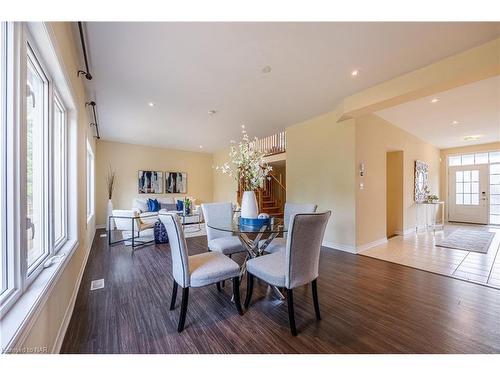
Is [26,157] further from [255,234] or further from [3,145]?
[255,234]

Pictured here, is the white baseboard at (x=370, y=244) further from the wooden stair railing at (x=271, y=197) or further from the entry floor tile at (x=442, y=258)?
the wooden stair railing at (x=271, y=197)

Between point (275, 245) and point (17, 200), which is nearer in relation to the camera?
point (17, 200)

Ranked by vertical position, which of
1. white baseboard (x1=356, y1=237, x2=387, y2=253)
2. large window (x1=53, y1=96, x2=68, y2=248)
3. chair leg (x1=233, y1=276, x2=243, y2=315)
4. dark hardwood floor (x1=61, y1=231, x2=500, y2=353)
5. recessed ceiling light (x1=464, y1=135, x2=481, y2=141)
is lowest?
dark hardwood floor (x1=61, y1=231, x2=500, y2=353)

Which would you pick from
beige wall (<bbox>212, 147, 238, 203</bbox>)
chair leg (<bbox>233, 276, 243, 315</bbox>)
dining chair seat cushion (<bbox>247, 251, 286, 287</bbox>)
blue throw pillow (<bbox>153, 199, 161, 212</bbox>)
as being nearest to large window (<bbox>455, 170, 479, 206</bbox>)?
beige wall (<bbox>212, 147, 238, 203</bbox>)

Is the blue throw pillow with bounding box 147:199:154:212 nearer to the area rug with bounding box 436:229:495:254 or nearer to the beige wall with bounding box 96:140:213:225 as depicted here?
the beige wall with bounding box 96:140:213:225

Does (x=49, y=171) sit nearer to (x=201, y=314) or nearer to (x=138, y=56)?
(x=138, y=56)

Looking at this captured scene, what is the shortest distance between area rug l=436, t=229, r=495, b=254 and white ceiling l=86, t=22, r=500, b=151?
→ 3670 mm

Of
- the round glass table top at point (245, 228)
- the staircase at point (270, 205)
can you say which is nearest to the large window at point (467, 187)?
the staircase at point (270, 205)

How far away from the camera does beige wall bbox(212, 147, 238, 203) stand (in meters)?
7.76

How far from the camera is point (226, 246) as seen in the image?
264 centimetres

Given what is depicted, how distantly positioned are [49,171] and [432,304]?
3.78 metres

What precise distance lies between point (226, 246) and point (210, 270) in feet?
2.62

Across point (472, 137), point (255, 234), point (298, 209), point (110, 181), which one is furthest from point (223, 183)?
point (472, 137)

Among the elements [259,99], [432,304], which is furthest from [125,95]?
[432,304]
